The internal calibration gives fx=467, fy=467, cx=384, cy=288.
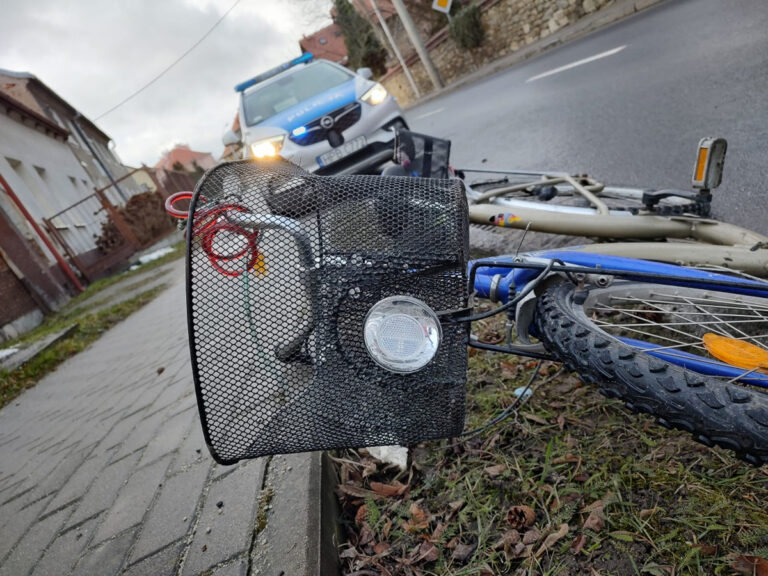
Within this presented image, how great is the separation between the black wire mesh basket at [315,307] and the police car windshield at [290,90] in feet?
16.2

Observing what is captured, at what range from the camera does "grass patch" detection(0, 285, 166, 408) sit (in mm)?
5008

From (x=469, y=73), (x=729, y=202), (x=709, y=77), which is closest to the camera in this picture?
(x=729, y=202)

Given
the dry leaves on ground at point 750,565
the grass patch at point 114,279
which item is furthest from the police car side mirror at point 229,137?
the dry leaves on ground at point 750,565

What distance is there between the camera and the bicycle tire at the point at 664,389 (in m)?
0.89

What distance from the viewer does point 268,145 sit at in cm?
495

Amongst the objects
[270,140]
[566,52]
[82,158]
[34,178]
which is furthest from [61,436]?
[82,158]

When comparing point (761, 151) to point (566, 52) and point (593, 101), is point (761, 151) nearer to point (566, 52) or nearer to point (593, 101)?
point (593, 101)

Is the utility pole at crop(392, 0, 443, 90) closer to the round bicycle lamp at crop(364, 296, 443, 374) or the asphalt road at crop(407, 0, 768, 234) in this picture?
the asphalt road at crop(407, 0, 768, 234)

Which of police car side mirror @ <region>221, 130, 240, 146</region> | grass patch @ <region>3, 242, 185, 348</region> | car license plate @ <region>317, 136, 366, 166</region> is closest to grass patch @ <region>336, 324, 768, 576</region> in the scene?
car license plate @ <region>317, 136, 366, 166</region>

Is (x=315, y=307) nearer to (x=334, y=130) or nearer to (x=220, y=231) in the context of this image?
(x=220, y=231)

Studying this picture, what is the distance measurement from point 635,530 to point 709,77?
4712mm

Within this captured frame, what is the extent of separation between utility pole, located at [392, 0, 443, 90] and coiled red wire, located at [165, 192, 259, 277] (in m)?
18.9

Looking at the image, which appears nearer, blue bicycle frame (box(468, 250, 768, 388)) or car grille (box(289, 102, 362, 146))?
blue bicycle frame (box(468, 250, 768, 388))

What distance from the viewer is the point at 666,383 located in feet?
3.26
